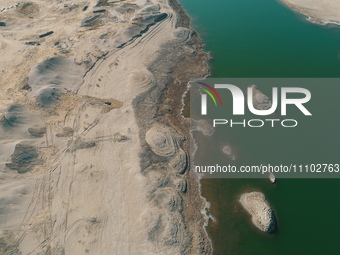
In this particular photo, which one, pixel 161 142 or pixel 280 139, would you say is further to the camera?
pixel 280 139

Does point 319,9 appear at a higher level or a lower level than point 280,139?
higher

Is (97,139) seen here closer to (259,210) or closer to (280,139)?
(259,210)

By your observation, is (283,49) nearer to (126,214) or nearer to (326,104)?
(326,104)

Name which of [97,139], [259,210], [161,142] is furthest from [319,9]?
[97,139]

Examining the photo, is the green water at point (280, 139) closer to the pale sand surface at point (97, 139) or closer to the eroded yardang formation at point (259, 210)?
the eroded yardang formation at point (259, 210)

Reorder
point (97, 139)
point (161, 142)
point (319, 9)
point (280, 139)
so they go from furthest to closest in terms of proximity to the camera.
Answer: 1. point (319, 9)
2. point (280, 139)
3. point (97, 139)
4. point (161, 142)

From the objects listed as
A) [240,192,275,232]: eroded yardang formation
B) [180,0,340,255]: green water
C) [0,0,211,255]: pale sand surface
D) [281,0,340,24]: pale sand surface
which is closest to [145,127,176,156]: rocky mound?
[0,0,211,255]: pale sand surface

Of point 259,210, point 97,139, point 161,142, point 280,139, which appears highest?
point 280,139
